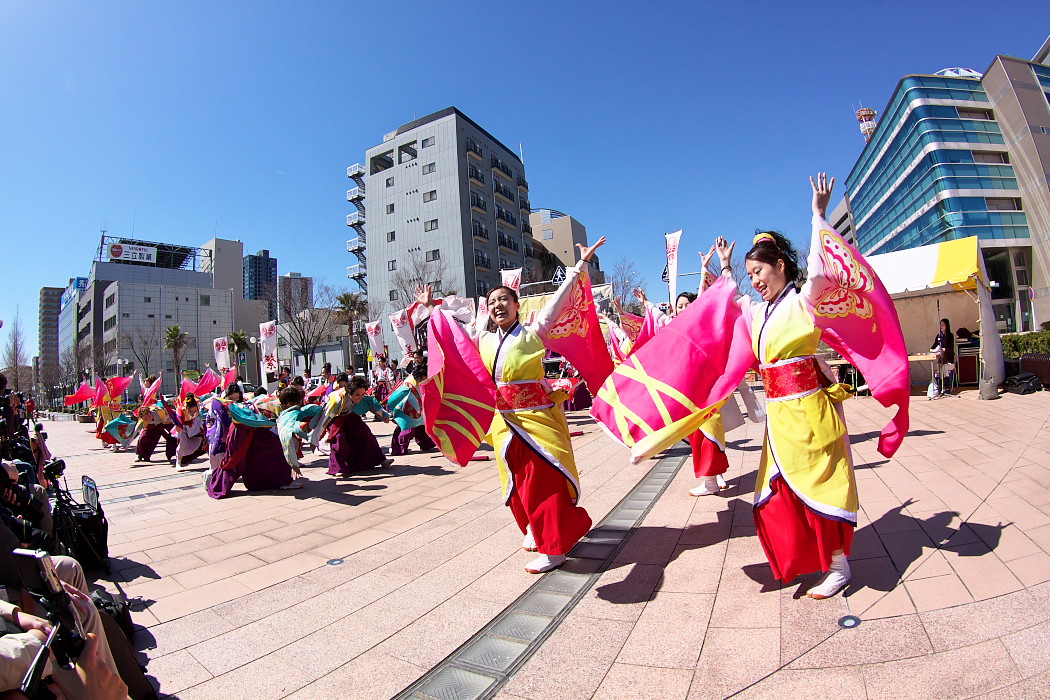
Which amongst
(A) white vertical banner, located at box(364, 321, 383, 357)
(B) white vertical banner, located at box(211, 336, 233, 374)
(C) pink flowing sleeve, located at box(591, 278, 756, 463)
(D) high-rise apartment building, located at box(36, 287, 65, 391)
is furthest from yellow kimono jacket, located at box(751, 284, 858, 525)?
(D) high-rise apartment building, located at box(36, 287, 65, 391)

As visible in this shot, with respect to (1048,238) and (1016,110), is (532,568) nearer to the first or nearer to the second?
(1048,238)

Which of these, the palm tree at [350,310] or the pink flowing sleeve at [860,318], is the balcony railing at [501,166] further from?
the pink flowing sleeve at [860,318]

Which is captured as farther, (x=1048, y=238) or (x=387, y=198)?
(x=387, y=198)

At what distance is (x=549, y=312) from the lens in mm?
3637

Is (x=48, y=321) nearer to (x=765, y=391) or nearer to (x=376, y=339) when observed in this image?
(x=376, y=339)

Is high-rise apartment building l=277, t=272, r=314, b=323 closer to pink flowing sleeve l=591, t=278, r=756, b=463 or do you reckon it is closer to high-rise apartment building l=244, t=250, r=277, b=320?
pink flowing sleeve l=591, t=278, r=756, b=463

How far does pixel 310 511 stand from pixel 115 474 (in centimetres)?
611

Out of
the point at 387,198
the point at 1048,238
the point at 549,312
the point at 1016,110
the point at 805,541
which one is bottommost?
the point at 805,541

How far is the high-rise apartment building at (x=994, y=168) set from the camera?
3709 cm

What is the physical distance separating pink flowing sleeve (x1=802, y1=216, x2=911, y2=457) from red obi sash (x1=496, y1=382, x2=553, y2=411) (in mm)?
1710

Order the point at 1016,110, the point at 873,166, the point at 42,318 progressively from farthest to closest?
the point at 42,318
the point at 873,166
the point at 1016,110

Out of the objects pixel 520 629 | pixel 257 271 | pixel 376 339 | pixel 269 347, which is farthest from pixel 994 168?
pixel 257 271

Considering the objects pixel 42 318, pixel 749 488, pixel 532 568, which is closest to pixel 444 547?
pixel 532 568

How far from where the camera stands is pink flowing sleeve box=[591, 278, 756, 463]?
2902 millimetres
